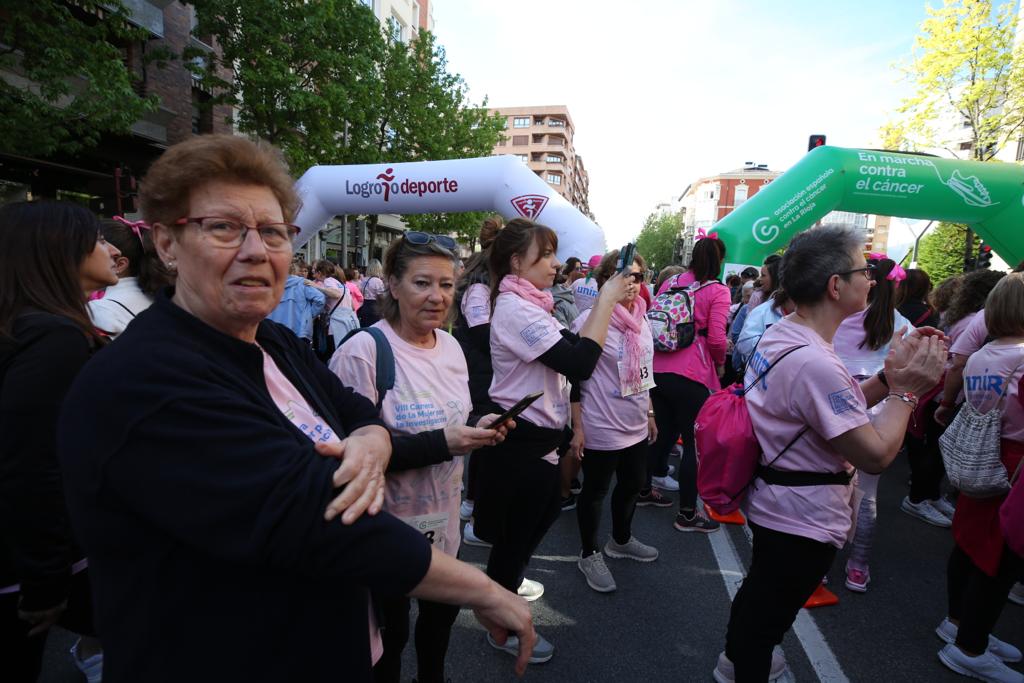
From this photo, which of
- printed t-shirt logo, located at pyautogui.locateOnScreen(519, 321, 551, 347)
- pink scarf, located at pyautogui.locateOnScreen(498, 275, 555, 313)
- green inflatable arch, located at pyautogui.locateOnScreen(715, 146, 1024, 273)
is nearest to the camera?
printed t-shirt logo, located at pyautogui.locateOnScreen(519, 321, 551, 347)

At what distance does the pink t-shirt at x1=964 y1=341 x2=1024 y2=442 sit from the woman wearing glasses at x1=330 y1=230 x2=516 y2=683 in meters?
2.60

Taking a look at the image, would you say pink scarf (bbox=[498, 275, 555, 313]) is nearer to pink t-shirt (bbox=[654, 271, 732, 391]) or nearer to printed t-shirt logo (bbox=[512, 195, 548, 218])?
pink t-shirt (bbox=[654, 271, 732, 391])

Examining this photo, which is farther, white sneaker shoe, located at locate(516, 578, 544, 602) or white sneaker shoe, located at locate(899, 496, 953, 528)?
white sneaker shoe, located at locate(899, 496, 953, 528)

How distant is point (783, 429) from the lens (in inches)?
81.2

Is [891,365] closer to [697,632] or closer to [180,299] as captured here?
[697,632]

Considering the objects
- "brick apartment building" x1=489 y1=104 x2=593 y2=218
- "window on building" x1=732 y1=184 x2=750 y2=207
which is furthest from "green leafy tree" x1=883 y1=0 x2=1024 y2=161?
"window on building" x1=732 y1=184 x2=750 y2=207

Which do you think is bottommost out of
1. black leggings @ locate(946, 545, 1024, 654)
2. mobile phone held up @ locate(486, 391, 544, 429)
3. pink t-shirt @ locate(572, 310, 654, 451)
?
black leggings @ locate(946, 545, 1024, 654)

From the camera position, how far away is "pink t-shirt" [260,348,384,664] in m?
1.15

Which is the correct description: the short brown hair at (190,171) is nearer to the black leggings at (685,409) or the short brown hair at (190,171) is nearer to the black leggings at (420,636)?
the black leggings at (420,636)

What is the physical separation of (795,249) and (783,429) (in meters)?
0.75

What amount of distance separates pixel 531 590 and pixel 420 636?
1226 millimetres

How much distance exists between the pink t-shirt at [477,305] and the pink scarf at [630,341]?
0.76 metres

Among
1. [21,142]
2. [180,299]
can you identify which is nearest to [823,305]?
[180,299]

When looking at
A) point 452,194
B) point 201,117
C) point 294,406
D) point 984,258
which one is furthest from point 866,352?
point 201,117
